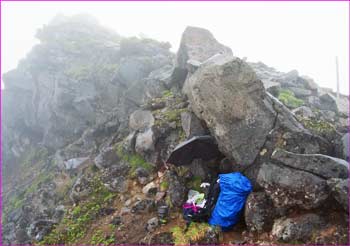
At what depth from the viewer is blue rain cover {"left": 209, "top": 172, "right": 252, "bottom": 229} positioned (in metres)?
8.30

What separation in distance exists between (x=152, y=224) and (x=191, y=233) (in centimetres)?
158

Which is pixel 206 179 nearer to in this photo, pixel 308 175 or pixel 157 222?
pixel 157 222

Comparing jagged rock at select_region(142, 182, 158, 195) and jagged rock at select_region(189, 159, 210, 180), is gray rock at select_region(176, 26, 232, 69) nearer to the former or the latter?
jagged rock at select_region(189, 159, 210, 180)

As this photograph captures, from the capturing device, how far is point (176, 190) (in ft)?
32.6

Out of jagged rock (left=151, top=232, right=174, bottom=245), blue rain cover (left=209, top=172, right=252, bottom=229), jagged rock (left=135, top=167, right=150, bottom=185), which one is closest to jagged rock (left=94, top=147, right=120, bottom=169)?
jagged rock (left=135, top=167, right=150, bottom=185)

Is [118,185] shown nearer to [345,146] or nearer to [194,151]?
[194,151]

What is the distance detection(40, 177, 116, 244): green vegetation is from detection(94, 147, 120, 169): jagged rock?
46.1 inches

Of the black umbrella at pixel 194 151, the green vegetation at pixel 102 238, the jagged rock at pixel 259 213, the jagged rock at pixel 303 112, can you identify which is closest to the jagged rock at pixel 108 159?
the green vegetation at pixel 102 238

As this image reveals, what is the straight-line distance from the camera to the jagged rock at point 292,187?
7207 millimetres

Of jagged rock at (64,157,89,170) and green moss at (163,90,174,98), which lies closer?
green moss at (163,90,174,98)

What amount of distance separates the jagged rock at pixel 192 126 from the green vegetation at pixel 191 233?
3.22 m

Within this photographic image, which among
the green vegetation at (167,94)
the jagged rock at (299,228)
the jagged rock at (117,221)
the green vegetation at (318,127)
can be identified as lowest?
the jagged rock at (117,221)

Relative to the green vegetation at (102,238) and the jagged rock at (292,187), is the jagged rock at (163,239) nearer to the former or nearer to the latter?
the green vegetation at (102,238)

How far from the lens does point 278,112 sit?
9422 mm
